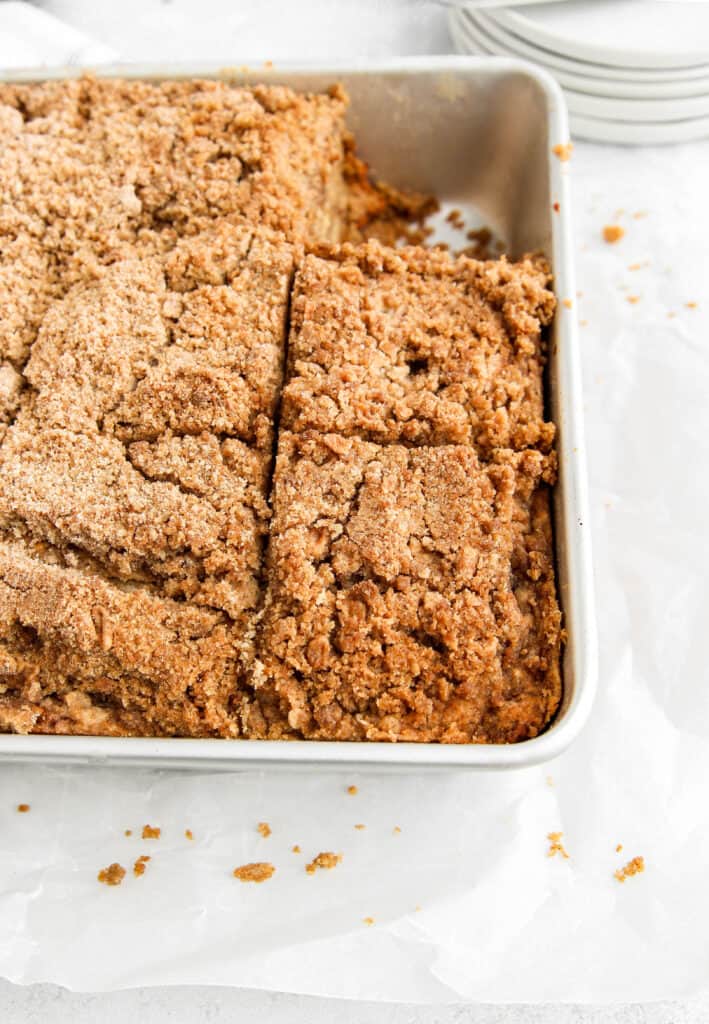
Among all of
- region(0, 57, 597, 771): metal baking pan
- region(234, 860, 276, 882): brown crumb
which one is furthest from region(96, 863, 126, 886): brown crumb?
region(0, 57, 597, 771): metal baking pan

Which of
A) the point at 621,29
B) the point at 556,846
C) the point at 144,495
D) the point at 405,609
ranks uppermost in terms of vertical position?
the point at 621,29

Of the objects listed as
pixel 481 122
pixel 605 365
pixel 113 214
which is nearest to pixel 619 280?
pixel 605 365

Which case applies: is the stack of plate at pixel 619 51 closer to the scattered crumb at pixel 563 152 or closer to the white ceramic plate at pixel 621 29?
the white ceramic plate at pixel 621 29

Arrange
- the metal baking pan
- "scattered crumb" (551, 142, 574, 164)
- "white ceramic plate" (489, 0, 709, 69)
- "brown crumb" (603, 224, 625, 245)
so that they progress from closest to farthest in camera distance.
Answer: the metal baking pan
"scattered crumb" (551, 142, 574, 164)
"white ceramic plate" (489, 0, 709, 69)
"brown crumb" (603, 224, 625, 245)

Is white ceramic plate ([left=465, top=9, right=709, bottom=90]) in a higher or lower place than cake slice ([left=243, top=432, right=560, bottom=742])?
higher

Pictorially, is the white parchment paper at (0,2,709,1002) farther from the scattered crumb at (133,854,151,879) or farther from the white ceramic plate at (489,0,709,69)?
the white ceramic plate at (489,0,709,69)

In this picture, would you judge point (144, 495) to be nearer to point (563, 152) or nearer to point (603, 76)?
point (563, 152)

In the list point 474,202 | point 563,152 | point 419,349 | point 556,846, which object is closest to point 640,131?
point 474,202
